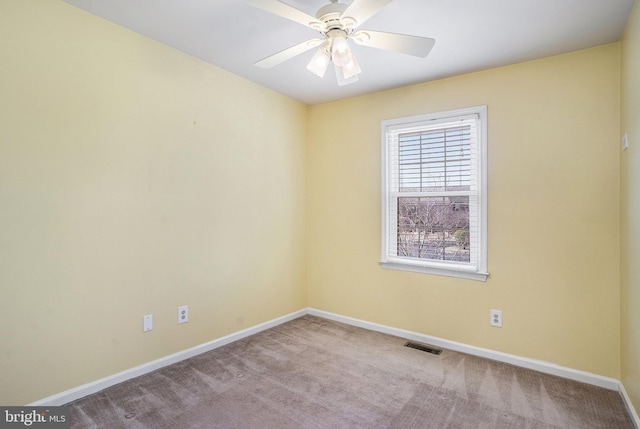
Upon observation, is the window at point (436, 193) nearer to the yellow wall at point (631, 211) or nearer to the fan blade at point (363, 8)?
the yellow wall at point (631, 211)

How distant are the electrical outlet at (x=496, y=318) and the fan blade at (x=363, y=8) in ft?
7.99

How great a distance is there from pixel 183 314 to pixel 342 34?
2337 mm

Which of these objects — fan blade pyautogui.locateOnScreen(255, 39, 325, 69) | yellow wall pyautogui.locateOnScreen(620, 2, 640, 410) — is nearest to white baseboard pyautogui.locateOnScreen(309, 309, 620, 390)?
yellow wall pyautogui.locateOnScreen(620, 2, 640, 410)

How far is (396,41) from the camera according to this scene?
1783 millimetres

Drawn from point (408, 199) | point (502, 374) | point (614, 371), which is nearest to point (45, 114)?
point (408, 199)

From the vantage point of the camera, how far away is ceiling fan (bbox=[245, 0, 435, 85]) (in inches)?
61.2

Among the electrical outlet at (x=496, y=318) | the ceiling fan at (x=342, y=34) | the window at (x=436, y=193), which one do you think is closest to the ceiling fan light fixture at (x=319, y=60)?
the ceiling fan at (x=342, y=34)

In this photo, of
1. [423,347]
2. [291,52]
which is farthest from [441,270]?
[291,52]

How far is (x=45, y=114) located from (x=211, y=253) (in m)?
1.47

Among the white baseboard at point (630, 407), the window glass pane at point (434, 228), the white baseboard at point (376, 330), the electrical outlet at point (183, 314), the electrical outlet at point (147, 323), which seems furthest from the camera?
the window glass pane at point (434, 228)

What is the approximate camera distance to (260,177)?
10.8 ft

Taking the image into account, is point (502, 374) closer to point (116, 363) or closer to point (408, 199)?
point (408, 199)

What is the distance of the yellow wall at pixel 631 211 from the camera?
6.04 feet

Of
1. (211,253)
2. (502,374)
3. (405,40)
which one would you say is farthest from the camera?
(211,253)
